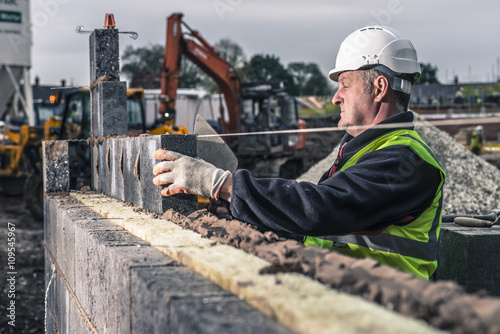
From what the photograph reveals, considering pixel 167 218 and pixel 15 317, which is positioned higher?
pixel 167 218

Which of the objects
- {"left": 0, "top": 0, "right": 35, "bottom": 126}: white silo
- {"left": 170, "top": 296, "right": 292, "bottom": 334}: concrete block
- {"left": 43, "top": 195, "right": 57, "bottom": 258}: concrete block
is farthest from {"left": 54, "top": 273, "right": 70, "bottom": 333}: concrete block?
{"left": 0, "top": 0, "right": 35, "bottom": 126}: white silo

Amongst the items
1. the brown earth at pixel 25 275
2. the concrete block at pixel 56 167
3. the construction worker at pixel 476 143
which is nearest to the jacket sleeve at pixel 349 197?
the concrete block at pixel 56 167

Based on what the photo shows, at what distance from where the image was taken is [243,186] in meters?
2.57

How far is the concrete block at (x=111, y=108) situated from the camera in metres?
4.98

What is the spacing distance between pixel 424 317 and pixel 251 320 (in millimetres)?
Result: 414

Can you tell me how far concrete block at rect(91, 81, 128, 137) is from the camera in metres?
4.98

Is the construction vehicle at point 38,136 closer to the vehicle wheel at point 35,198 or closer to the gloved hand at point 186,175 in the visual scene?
the vehicle wheel at point 35,198

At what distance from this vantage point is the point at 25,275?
30.4ft

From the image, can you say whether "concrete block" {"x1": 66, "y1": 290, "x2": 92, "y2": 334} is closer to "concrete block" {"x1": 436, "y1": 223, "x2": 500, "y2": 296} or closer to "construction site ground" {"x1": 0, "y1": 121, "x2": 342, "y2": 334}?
"concrete block" {"x1": 436, "y1": 223, "x2": 500, "y2": 296}

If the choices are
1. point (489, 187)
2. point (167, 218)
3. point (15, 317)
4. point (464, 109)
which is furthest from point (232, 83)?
point (464, 109)

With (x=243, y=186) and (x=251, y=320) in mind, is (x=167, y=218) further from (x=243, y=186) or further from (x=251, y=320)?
(x=251, y=320)

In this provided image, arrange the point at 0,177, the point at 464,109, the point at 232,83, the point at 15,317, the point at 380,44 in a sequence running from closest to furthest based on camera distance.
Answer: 1. the point at 380,44
2. the point at 15,317
3. the point at 0,177
4. the point at 232,83
5. the point at 464,109

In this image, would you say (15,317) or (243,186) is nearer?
(243,186)

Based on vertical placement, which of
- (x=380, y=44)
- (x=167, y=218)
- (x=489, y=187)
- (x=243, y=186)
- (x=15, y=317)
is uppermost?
(x=380, y=44)
